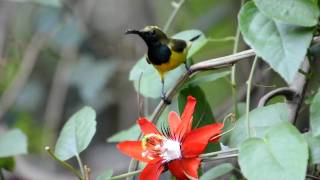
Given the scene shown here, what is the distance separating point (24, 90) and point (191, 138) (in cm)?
182

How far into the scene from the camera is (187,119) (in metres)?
0.82

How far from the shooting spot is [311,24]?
0.74 meters

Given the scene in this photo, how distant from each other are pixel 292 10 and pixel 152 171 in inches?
9.4

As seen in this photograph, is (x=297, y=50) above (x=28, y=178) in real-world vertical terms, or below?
above

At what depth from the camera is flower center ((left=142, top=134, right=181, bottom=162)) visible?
2.67 ft

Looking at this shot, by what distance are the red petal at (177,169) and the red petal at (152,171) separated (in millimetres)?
13

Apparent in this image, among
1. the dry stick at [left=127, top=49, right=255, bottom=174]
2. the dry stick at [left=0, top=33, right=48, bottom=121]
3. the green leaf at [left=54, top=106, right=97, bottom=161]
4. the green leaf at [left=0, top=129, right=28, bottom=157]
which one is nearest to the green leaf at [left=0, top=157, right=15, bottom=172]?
the green leaf at [left=0, top=129, right=28, bottom=157]

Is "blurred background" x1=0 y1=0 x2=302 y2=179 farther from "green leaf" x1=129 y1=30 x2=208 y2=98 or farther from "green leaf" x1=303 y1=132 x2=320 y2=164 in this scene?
"green leaf" x1=303 y1=132 x2=320 y2=164

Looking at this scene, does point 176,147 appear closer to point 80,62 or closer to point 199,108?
point 199,108

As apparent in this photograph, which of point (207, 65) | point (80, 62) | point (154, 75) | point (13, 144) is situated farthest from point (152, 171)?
point (80, 62)

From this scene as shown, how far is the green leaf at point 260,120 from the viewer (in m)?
0.86

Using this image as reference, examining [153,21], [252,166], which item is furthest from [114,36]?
[252,166]

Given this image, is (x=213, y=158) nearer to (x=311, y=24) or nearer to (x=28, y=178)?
(x=311, y=24)

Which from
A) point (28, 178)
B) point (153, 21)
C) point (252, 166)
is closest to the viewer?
point (252, 166)
